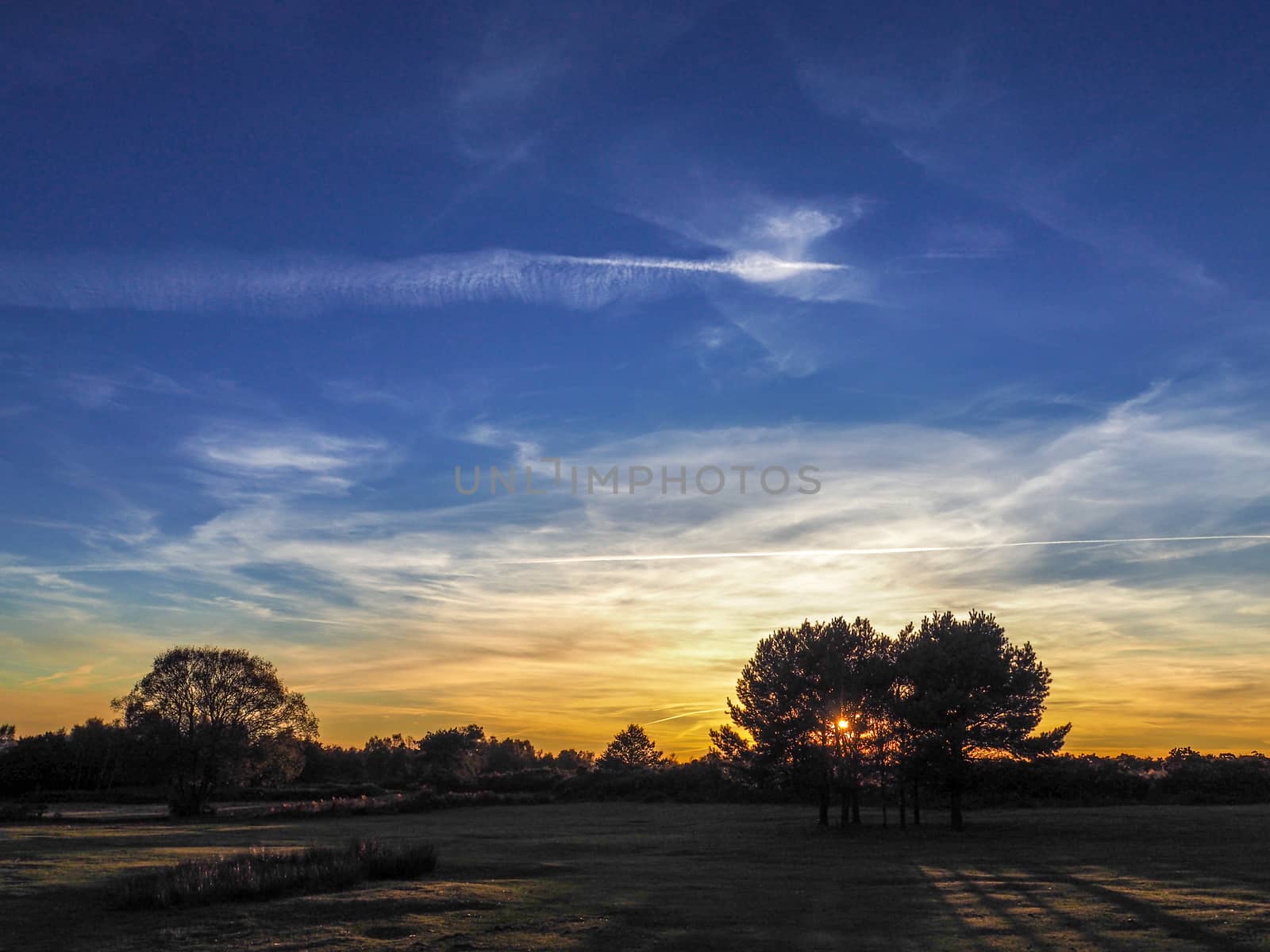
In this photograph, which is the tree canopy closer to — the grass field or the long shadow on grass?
the grass field

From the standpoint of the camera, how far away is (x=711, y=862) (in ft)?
114

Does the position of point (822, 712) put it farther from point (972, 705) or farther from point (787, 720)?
point (972, 705)

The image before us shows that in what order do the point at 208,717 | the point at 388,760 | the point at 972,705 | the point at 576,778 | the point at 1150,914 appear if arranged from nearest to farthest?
1. the point at 1150,914
2. the point at 972,705
3. the point at 208,717
4. the point at 576,778
5. the point at 388,760

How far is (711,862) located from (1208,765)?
174ft

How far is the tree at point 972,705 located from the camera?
49000 millimetres

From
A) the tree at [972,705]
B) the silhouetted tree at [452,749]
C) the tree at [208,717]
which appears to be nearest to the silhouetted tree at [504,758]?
the silhouetted tree at [452,749]

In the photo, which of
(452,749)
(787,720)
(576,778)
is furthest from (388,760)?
(787,720)

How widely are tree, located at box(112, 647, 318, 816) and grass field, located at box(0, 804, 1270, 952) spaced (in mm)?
23591

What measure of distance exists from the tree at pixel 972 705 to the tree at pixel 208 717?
163 feet

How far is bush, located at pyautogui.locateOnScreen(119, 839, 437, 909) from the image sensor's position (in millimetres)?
22906

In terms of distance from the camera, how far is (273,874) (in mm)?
24922

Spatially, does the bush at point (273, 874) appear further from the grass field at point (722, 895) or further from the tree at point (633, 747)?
the tree at point (633, 747)

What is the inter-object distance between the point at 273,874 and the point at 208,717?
54.4 meters

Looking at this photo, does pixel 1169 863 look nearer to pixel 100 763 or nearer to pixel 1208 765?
pixel 1208 765
